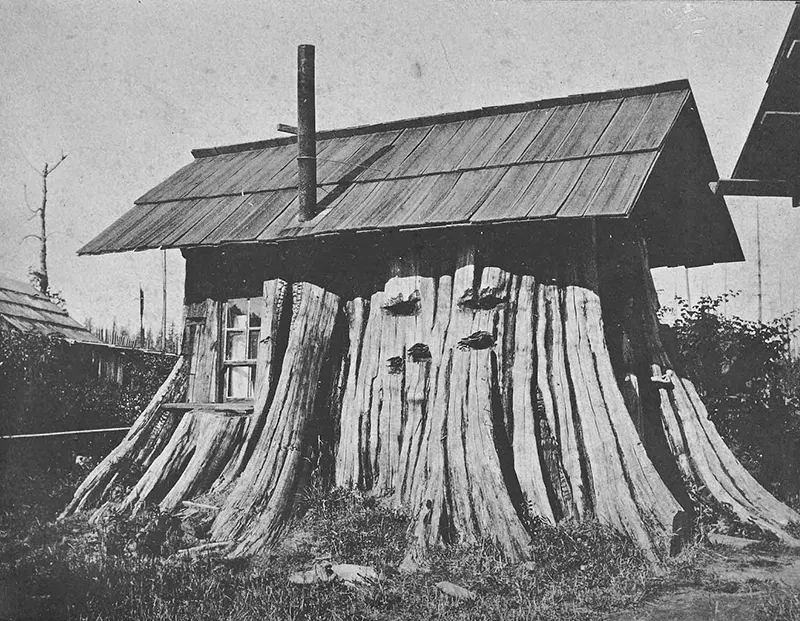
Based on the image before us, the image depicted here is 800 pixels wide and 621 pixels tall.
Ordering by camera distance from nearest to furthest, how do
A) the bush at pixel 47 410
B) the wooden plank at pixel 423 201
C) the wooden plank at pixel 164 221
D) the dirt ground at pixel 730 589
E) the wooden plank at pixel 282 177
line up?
the dirt ground at pixel 730 589 < the wooden plank at pixel 423 201 < the bush at pixel 47 410 < the wooden plank at pixel 164 221 < the wooden plank at pixel 282 177

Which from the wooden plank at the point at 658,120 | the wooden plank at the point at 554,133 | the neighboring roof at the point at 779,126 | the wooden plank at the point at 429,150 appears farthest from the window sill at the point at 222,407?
the neighboring roof at the point at 779,126

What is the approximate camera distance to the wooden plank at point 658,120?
10336 mm

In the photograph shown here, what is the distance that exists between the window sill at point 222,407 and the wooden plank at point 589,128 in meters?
5.42

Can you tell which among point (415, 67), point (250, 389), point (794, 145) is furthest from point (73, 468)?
point (794, 145)

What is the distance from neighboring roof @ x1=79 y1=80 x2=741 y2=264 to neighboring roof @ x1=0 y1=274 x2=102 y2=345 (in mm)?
Result: 5885

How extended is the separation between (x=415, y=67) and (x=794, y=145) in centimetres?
459

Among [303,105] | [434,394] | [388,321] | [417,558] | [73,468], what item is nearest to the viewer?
[417,558]

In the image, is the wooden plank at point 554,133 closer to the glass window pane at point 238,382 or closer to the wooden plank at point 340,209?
the wooden plank at point 340,209

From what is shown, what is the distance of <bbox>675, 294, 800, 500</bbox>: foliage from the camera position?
12.6 metres

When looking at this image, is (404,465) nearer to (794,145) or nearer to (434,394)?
(434,394)

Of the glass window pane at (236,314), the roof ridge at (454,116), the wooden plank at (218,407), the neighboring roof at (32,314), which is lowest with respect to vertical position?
the wooden plank at (218,407)

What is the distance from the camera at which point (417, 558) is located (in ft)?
28.7

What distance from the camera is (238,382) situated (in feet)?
42.3

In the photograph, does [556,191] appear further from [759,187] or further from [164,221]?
[164,221]
